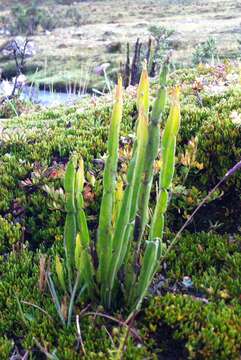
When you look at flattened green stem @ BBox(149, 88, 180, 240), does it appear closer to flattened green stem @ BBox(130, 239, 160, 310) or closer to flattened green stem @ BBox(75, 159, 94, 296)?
flattened green stem @ BBox(130, 239, 160, 310)

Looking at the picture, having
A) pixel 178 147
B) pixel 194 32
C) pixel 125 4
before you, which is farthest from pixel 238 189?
pixel 125 4

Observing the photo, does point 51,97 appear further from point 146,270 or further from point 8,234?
point 146,270

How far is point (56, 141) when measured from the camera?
15.1 ft

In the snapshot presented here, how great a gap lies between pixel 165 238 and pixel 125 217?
0.94 m

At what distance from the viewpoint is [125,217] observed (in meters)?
2.53

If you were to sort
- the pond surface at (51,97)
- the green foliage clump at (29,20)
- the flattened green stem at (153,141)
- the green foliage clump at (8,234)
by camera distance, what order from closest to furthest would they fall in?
the flattened green stem at (153,141) → the green foliage clump at (8,234) → the pond surface at (51,97) → the green foliage clump at (29,20)

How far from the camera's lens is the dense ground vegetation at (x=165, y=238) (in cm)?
260

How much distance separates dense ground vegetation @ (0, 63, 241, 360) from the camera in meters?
2.60

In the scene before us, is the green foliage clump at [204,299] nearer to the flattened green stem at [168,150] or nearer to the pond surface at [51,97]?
the flattened green stem at [168,150]

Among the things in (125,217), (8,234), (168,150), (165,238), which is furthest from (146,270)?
(8,234)

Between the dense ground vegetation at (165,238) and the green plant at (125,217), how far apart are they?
168mm

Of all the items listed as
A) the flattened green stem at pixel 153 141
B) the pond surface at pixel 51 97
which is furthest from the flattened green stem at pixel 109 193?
the pond surface at pixel 51 97

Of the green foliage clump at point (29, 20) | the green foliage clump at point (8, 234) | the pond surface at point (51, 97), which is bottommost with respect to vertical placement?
the green foliage clump at point (29, 20)

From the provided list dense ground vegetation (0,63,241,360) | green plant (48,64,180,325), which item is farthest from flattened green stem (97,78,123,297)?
dense ground vegetation (0,63,241,360)
